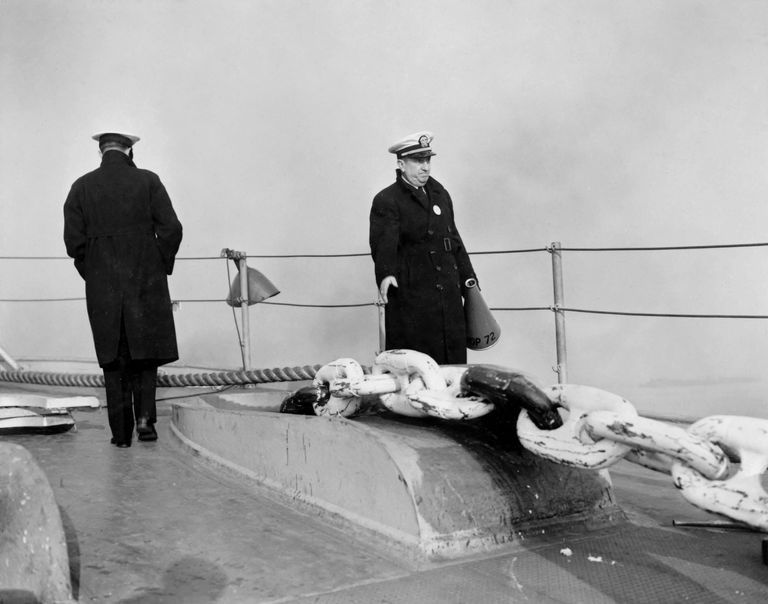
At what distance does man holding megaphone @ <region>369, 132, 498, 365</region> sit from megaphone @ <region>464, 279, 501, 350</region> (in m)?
0.09

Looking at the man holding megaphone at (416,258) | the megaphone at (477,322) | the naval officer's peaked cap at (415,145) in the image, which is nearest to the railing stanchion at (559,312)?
the megaphone at (477,322)

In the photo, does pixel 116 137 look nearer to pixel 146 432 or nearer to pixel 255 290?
pixel 146 432

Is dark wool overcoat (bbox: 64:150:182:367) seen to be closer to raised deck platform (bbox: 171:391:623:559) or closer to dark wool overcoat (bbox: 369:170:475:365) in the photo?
dark wool overcoat (bbox: 369:170:475:365)

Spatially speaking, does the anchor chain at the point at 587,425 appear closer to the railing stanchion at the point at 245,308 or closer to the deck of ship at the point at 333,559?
the deck of ship at the point at 333,559

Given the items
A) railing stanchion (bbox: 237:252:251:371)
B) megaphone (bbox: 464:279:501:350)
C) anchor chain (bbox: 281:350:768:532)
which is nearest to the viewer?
anchor chain (bbox: 281:350:768:532)

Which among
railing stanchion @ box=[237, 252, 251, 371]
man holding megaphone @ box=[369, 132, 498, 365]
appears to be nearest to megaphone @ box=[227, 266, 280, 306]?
railing stanchion @ box=[237, 252, 251, 371]

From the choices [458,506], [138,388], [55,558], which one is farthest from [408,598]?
[138,388]

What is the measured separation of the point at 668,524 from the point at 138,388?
6.34 ft

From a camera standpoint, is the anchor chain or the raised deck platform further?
the raised deck platform

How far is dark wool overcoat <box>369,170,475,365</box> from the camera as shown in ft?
9.86

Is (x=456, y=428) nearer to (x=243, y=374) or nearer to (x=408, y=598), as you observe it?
(x=408, y=598)

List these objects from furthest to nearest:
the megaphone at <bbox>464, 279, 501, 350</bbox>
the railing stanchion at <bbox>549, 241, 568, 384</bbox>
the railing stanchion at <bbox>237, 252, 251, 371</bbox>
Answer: the railing stanchion at <bbox>237, 252, 251, 371</bbox> → the railing stanchion at <bbox>549, 241, 568, 384</bbox> → the megaphone at <bbox>464, 279, 501, 350</bbox>

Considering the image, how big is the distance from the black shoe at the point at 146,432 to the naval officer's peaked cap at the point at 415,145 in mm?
1230

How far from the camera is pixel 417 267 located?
3074 millimetres
